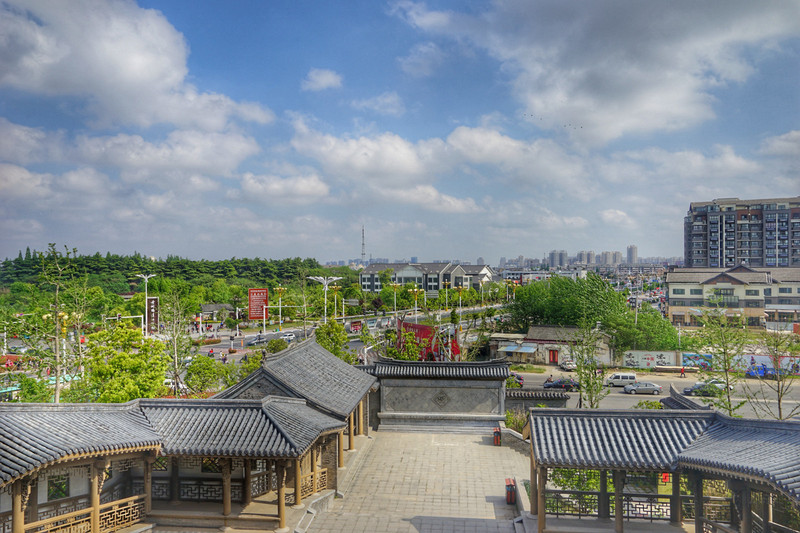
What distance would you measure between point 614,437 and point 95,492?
1111 cm

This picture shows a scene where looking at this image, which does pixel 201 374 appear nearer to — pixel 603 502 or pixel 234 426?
pixel 234 426

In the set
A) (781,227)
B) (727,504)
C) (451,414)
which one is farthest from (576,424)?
(781,227)

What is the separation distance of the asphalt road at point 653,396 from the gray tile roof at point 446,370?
7863mm

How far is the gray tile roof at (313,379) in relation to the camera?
48.1ft

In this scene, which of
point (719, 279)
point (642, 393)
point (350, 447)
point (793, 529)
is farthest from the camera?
point (719, 279)

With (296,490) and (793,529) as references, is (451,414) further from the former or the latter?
(793,529)

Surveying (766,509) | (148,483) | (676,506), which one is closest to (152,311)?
(148,483)

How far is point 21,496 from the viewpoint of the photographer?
964cm

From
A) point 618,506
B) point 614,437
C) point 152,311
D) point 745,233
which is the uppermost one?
point 745,233

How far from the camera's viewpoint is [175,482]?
1286 cm

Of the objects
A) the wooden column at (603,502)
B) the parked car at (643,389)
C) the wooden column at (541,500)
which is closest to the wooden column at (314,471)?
the wooden column at (541,500)

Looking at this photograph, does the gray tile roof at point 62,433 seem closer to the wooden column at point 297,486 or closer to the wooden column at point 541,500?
the wooden column at point 297,486

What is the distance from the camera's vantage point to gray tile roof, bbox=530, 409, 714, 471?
1088 cm

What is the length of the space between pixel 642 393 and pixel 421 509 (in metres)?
22.8
